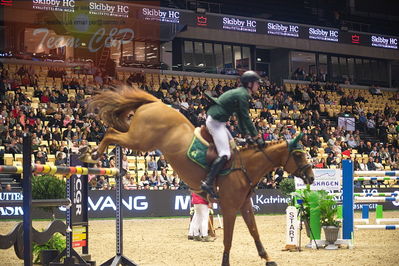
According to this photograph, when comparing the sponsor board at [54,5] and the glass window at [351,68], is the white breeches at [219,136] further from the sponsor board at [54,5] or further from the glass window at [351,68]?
the glass window at [351,68]

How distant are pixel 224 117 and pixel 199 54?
94.4ft

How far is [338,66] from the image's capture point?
4347 cm

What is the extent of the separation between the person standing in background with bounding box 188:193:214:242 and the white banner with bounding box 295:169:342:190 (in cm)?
217

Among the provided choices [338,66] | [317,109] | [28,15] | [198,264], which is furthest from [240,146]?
[338,66]

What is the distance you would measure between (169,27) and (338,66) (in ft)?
52.4

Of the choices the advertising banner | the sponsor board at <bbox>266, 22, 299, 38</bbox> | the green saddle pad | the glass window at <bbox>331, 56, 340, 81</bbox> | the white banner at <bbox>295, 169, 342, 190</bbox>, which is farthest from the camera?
the glass window at <bbox>331, 56, 340, 81</bbox>

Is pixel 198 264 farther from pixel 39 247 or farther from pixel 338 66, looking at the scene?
pixel 338 66

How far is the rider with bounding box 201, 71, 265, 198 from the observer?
27.9 ft

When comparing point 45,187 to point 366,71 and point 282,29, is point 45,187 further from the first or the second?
point 366,71

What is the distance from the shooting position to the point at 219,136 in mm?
8617

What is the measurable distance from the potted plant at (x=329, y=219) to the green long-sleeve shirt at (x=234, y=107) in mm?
4203

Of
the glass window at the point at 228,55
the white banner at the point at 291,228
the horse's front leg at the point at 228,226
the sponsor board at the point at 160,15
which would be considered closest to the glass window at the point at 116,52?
the sponsor board at the point at 160,15

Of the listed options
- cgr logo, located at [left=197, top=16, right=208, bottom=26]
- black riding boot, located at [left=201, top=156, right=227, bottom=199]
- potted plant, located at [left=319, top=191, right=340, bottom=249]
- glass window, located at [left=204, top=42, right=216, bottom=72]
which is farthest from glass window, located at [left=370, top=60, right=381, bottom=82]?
black riding boot, located at [left=201, top=156, right=227, bottom=199]

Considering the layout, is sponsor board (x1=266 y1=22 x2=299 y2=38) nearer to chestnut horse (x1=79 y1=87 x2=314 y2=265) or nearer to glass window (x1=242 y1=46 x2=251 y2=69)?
glass window (x1=242 y1=46 x2=251 y2=69)
